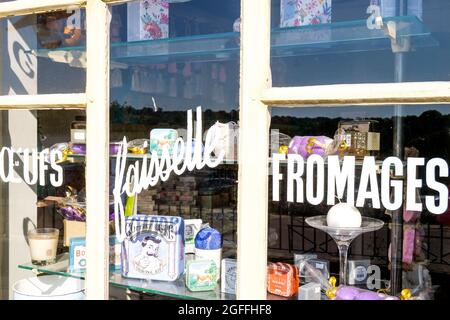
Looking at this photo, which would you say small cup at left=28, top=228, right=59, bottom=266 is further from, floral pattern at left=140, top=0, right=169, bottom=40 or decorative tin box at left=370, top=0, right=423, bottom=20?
decorative tin box at left=370, top=0, right=423, bottom=20

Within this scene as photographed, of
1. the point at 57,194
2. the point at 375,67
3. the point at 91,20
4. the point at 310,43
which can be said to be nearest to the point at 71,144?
the point at 57,194

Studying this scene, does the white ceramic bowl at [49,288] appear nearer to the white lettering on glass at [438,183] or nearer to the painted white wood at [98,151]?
the painted white wood at [98,151]

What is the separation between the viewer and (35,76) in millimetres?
1781

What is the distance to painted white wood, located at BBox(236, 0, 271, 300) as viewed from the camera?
1.29m

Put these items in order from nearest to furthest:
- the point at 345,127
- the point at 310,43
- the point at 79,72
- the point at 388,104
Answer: the point at 388,104
the point at 345,127
the point at 310,43
the point at 79,72

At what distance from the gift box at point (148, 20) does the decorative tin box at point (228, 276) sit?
76 centimetres

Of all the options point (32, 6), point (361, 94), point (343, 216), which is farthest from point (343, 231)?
point (32, 6)

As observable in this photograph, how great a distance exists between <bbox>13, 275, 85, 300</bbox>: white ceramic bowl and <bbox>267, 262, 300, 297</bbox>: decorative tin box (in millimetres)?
639

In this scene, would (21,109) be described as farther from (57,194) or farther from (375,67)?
(375,67)

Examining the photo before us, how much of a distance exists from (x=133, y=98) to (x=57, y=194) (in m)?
0.44

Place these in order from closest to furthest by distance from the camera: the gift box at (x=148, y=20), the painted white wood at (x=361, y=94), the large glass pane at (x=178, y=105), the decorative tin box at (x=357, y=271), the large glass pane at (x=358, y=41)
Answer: the painted white wood at (x=361, y=94), the large glass pane at (x=358, y=41), the decorative tin box at (x=357, y=271), the large glass pane at (x=178, y=105), the gift box at (x=148, y=20)

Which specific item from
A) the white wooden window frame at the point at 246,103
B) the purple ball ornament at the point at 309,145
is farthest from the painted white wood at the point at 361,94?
the purple ball ornament at the point at 309,145

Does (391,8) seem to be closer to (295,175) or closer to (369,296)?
(295,175)

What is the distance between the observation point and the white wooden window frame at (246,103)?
1191 mm
